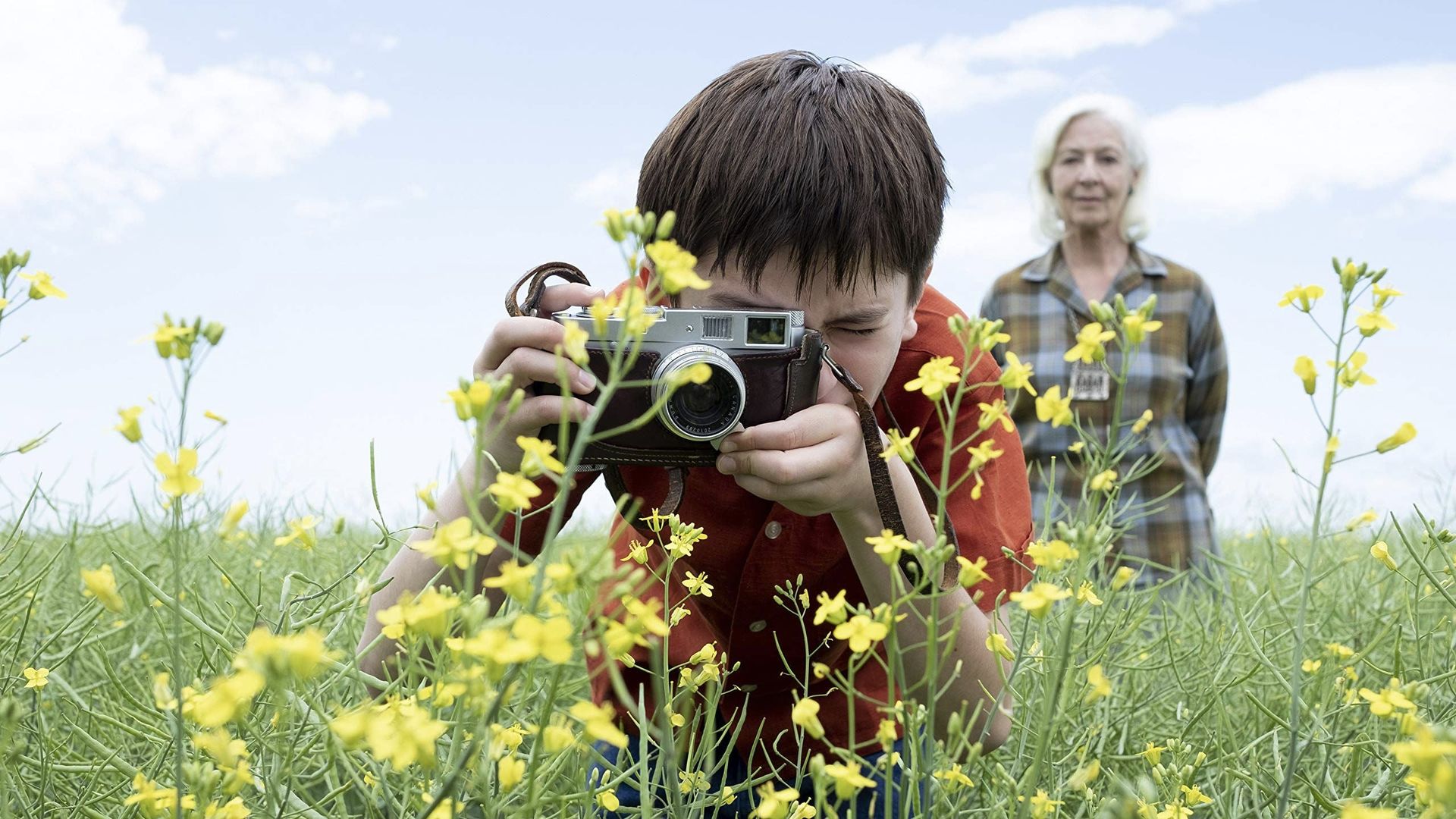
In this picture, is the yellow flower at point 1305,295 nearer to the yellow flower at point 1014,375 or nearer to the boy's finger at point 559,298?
the yellow flower at point 1014,375

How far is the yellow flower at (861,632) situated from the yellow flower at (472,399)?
0.26 meters

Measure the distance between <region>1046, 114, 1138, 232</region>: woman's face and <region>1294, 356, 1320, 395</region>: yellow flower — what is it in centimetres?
305

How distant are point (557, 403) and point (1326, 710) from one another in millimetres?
865

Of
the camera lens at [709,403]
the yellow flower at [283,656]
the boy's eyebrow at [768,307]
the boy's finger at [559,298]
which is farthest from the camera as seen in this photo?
the boy's finger at [559,298]

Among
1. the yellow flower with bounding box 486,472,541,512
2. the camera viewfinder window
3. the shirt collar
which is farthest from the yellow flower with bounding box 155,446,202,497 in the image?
the shirt collar

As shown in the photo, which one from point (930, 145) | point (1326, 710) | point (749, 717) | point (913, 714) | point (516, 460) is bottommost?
point (749, 717)

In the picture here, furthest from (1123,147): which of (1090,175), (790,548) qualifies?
(790,548)

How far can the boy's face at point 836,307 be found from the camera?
125cm

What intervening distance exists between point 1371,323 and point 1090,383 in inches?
104

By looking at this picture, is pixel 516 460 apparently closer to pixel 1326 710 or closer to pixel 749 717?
pixel 749 717

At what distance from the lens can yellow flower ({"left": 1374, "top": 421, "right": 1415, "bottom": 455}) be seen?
0.81m

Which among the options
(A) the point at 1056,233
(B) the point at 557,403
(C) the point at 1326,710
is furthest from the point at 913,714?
(A) the point at 1056,233

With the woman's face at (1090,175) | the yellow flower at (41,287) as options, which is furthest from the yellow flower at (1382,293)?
the woman's face at (1090,175)

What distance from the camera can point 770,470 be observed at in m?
1.10
